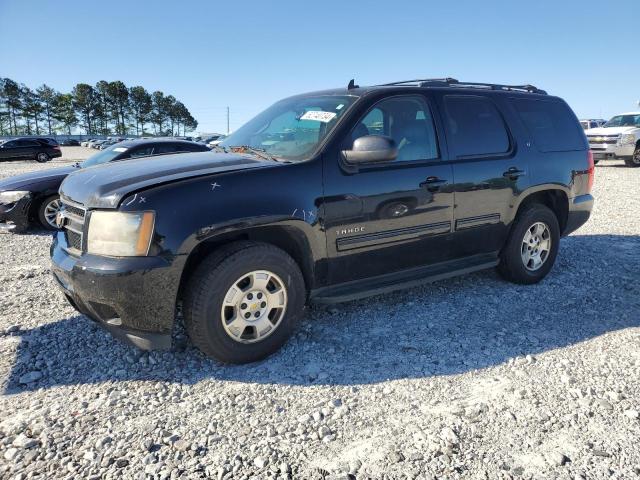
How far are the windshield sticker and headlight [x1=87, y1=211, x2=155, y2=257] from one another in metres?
1.53

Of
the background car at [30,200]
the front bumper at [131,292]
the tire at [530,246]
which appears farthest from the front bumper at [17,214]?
the tire at [530,246]

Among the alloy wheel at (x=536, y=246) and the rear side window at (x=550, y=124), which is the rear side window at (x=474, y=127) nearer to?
the rear side window at (x=550, y=124)

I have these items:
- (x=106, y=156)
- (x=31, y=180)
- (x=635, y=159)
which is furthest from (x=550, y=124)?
(x=635, y=159)

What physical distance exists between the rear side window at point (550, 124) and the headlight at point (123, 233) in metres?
3.69

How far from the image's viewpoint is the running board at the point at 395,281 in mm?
3490

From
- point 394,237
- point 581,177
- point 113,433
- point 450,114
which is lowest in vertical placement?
point 113,433

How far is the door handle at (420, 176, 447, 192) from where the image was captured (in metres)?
3.82

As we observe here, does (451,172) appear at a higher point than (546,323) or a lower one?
higher

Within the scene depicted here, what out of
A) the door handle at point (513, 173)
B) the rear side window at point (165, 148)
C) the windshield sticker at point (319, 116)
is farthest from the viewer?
the rear side window at point (165, 148)

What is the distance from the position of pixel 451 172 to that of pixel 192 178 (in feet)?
7.01

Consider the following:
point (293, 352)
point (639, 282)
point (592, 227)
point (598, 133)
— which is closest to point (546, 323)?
point (639, 282)

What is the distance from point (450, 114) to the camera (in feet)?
13.6

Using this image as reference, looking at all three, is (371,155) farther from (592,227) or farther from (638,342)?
(592,227)

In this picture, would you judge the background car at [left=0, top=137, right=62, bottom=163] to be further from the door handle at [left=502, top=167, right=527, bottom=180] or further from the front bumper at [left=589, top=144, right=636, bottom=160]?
the door handle at [left=502, top=167, right=527, bottom=180]
